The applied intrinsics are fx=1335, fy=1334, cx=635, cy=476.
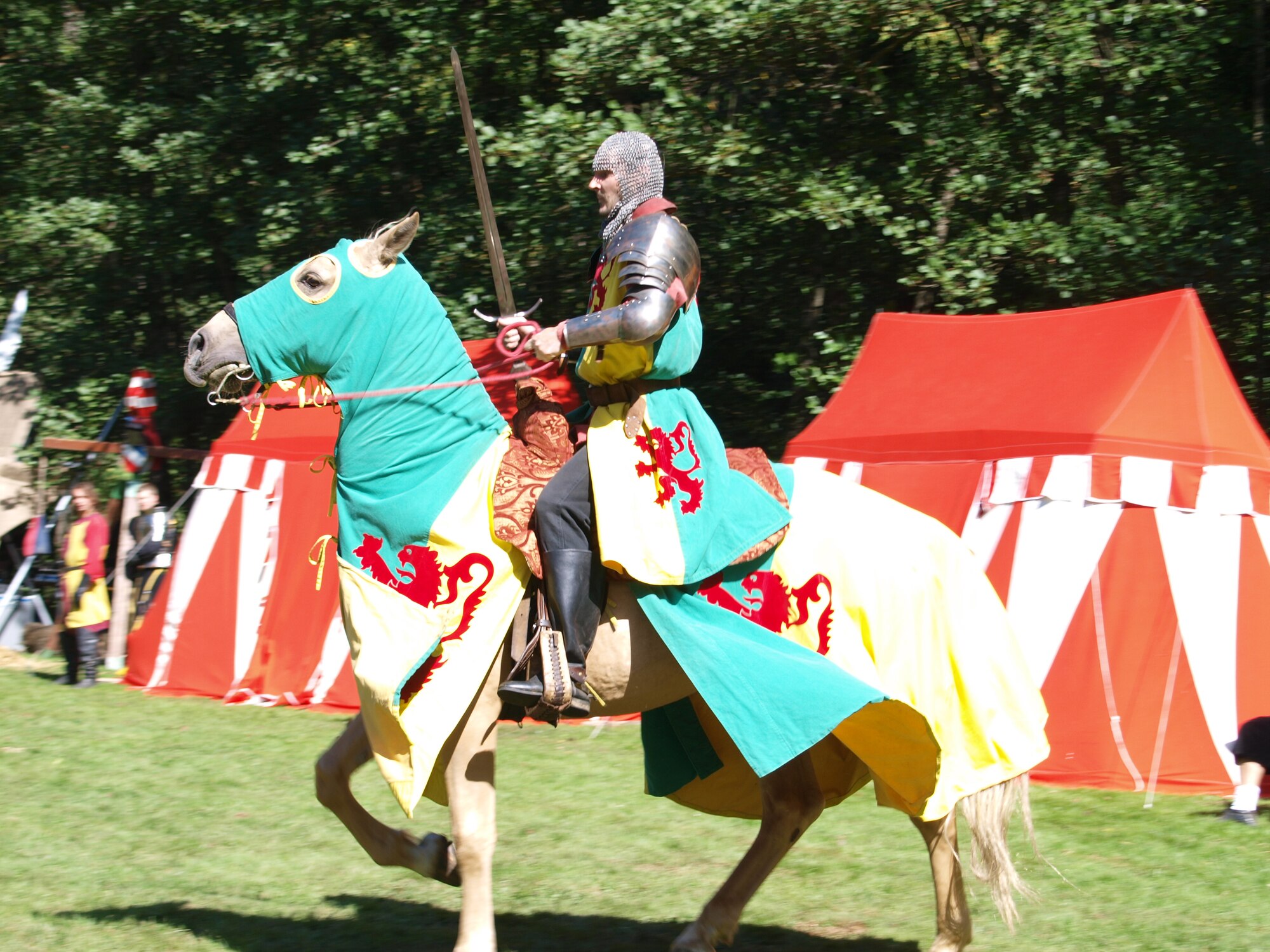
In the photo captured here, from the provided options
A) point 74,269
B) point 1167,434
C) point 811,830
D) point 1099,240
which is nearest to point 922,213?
point 1099,240

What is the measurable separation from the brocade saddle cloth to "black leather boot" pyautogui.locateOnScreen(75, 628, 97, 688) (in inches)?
278

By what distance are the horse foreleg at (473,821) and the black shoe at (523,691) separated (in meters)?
0.09

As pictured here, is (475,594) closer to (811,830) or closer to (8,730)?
(811,830)

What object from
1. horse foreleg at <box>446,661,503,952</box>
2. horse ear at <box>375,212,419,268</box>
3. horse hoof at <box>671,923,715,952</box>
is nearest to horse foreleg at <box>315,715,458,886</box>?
horse foreleg at <box>446,661,503,952</box>

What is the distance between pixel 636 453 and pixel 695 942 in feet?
5.13

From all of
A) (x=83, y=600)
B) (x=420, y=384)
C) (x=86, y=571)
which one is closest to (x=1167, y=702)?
(x=420, y=384)

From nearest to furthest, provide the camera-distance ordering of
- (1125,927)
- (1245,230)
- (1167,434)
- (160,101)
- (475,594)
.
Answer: (475,594) < (1125,927) < (1167,434) < (1245,230) < (160,101)

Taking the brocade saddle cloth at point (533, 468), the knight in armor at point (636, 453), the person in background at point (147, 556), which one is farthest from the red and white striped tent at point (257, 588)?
the knight in armor at point (636, 453)

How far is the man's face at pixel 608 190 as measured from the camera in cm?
403

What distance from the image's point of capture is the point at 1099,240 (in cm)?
1090

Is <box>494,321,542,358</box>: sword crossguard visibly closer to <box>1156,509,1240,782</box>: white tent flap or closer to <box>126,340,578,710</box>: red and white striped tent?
<box>1156,509,1240,782</box>: white tent flap

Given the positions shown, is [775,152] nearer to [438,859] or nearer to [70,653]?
[70,653]

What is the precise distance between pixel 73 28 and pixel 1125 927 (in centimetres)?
1556

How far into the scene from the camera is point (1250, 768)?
237 inches
